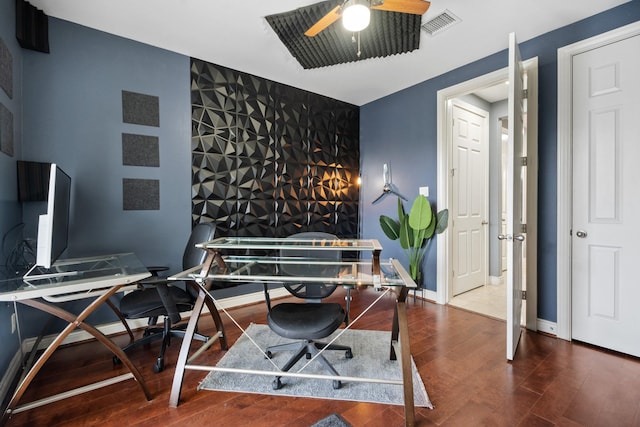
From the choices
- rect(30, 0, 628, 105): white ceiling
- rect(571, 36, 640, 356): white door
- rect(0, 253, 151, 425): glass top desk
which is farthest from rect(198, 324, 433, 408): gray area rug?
rect(30, 0, 628, 105): white ceiling

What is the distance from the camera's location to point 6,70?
1904 mm

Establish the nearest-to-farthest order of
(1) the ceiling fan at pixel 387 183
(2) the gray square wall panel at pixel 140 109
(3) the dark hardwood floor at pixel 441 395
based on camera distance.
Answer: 1. (3) the dark hardwood floor at pixel 441 395
2. (2) the gray square wall panel at pixel 140 109
3. (1) the ceiling fan at pixel 387 183

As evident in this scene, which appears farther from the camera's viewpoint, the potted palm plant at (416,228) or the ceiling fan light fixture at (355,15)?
the potted palm plant at (416,228)

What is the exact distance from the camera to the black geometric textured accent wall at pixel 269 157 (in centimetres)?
305

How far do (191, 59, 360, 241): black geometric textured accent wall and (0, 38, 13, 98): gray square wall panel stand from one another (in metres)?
1.31

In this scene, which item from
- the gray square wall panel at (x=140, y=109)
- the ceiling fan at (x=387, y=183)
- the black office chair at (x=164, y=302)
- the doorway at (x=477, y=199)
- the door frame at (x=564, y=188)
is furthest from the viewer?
the ceiling fan at (x=387, y=183)

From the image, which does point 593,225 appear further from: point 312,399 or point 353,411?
point 312,399

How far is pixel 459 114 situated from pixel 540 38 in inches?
43.7

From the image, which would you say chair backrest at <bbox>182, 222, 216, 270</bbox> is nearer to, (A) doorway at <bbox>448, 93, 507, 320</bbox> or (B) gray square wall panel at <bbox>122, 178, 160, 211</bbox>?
(B) gray square wall panel at <bbox>122, 178, 160, 211</bbox>

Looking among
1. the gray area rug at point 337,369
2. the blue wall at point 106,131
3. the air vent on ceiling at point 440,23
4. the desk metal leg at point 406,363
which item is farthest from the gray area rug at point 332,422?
the air vent on ceiling at point 440,23

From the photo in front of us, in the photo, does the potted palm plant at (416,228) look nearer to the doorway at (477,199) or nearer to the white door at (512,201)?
the doorway at (477,199)

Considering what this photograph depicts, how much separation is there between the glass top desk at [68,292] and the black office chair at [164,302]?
8.2 inches

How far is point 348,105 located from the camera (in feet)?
14.2

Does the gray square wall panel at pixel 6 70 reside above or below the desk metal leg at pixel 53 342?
above
